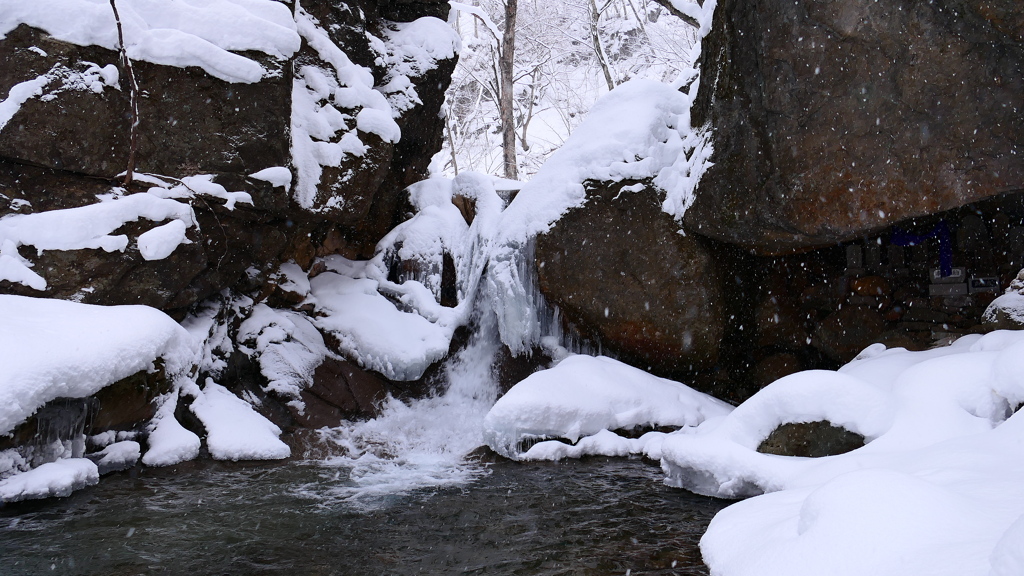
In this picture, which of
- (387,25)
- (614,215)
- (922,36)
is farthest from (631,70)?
(922,36)

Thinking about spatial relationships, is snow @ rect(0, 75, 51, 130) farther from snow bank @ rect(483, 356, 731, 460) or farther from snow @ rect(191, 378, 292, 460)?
snow bank @ rect(483, 356, 731, 460)

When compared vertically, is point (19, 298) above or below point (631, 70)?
below

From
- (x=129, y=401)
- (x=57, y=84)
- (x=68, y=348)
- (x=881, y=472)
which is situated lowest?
(x=129, y=401)

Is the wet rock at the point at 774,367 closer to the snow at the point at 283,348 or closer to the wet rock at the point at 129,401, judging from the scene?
the snow at the point at 283,348

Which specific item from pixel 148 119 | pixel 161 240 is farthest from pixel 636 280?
pixel 148 119

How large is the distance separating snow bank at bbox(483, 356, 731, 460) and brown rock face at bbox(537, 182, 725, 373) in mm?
735

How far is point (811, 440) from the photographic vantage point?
13.7 ft

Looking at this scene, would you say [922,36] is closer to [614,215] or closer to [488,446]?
[614,215]

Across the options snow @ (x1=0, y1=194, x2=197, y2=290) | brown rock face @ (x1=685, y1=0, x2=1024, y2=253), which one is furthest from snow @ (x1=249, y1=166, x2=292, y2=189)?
brown rock face @ (x1=685, y1=0, x2=1024, y2=253)

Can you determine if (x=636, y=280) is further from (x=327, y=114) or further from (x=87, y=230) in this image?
(x=87, y=230)

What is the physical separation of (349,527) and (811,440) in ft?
10.3

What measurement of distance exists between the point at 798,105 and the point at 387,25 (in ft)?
21.2

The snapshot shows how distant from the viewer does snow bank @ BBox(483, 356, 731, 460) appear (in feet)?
19.8

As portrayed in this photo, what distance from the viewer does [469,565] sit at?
3621mm
